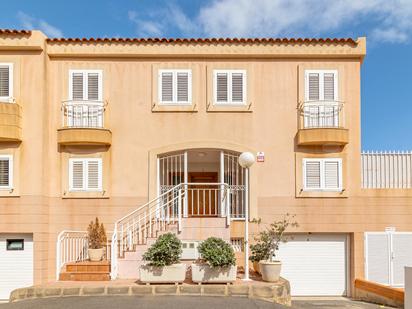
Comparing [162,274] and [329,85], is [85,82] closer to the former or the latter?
[162,274]

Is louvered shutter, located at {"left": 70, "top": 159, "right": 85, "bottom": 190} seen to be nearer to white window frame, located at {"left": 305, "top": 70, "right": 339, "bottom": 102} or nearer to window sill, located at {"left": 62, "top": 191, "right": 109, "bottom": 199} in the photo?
window sill, located at {"left": 62, "top": 191, "right": 109, "bottom": 199}

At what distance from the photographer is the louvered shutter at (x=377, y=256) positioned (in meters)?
15.8

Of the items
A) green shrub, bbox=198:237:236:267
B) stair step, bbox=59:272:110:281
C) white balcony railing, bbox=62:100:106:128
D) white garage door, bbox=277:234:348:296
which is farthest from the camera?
white garage door, bbox=277:234:348:296

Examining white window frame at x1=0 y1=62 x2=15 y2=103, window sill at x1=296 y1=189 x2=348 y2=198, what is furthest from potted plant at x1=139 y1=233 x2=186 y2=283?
white window frame at x1=0 y1=62 x2=15 y2=103

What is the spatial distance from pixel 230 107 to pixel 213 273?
6.33 m

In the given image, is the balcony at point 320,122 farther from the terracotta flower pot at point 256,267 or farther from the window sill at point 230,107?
the terracotta flower pot at point 256,267

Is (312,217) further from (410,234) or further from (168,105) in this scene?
(168,105)

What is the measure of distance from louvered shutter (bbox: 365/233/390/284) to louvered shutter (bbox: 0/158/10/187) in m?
11.9

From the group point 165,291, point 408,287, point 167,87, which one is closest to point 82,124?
point 167,87

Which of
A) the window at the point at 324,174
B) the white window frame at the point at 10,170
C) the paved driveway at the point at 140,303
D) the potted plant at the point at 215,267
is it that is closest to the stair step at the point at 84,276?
the paved driveway at the point at 140,303

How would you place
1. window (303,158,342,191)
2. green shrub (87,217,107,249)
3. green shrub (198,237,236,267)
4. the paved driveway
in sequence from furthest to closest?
window (303,158,342,191)
green shrub (87,217,107,249)
green shrub (198,237,236,267)
the paved driveway

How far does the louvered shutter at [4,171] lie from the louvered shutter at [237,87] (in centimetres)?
765

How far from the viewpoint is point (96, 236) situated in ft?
45.9

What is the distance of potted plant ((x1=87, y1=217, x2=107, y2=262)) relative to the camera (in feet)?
44.6
